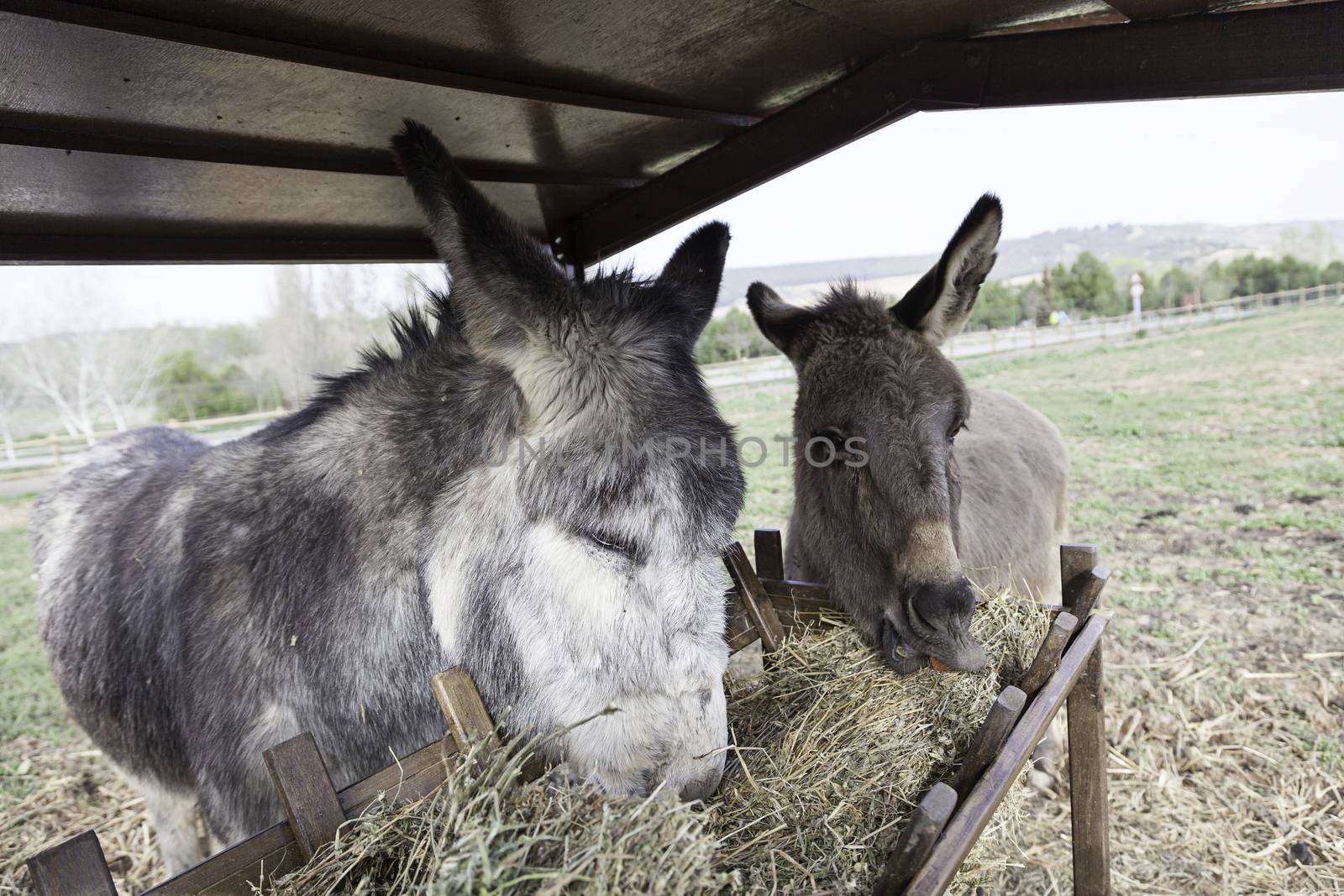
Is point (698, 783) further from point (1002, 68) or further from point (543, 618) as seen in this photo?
point (1002, 68)

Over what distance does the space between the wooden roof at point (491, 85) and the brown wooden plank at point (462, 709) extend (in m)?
1.97

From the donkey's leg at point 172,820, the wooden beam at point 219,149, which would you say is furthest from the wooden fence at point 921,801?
the wooden beam at point 219,149

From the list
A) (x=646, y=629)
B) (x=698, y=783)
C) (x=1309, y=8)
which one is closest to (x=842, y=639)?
(x=698, y=783)

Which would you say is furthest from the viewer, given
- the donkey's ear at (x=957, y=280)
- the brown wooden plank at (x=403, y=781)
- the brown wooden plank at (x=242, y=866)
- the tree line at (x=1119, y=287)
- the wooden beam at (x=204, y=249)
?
the tree line at (x=1119, y=287)

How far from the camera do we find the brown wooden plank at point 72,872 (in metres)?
1.14

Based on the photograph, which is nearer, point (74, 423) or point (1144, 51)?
point (1144, 51)

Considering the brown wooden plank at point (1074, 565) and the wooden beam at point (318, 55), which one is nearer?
the wooden beam at point (318, 55)

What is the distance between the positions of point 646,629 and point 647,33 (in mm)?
2238

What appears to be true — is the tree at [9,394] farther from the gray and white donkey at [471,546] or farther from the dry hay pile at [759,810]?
the dry hay pile at [759,810]

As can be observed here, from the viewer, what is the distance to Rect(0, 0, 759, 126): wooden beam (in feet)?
5.85

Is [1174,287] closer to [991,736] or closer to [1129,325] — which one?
[1129,325]

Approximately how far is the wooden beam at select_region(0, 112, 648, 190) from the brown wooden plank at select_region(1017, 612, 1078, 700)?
3.40 m

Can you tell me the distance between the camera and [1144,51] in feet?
8.87

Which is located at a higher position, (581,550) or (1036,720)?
(581,550)
